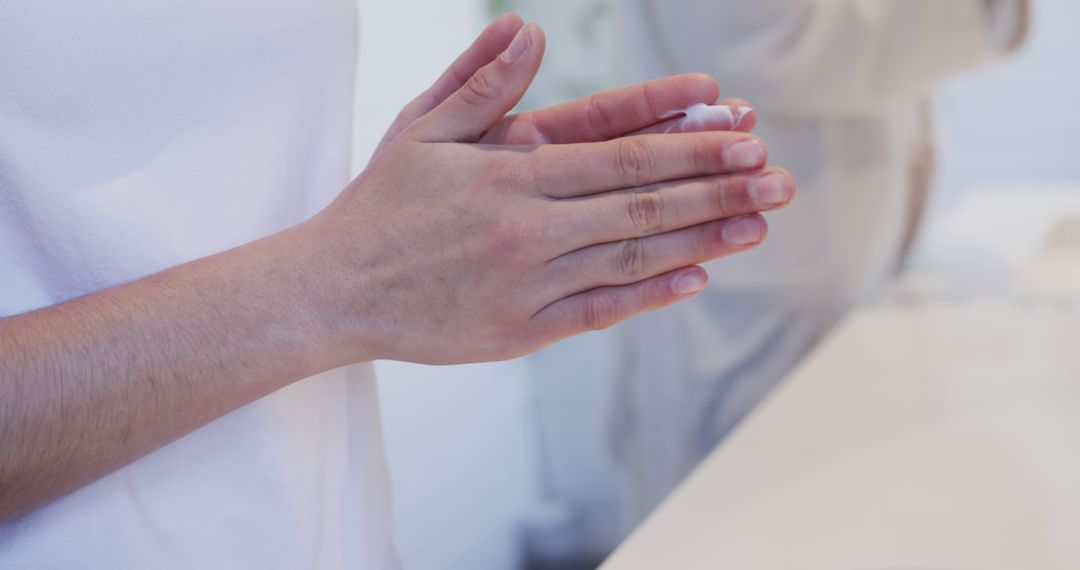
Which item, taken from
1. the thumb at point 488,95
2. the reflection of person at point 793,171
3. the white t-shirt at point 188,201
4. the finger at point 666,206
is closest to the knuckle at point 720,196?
the finger at point 666,206

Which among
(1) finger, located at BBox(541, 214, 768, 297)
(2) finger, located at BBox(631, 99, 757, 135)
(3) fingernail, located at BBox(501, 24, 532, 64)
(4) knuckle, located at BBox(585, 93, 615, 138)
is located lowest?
(1) finger, located at BBox(541, 214, 768, 297)

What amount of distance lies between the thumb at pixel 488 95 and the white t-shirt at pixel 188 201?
11cm

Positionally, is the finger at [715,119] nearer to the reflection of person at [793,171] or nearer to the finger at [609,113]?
the finger at [609,113]

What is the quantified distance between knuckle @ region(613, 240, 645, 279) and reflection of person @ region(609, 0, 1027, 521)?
63 centimetres

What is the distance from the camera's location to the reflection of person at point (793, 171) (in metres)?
1.07

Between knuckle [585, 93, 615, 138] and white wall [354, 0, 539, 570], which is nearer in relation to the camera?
knuckle [585, 93, 615, 138]

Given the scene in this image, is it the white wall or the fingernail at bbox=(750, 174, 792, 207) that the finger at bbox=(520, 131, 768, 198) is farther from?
the white wall

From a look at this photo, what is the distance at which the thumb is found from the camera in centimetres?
49

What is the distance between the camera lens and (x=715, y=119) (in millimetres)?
538

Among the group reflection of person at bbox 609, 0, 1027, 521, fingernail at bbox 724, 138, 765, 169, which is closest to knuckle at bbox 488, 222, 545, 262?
fingernail at bbox 724, 138, 765, 169

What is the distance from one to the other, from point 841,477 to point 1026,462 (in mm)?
153

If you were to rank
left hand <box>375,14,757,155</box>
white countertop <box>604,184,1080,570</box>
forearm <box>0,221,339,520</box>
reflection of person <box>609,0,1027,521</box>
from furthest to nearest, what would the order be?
reflection of person <box>609,0,1027,521</box>, white countertop <box>604,184,1080,570</box>, left hand <box>375,14,757,155</box>, forearm <box>0,221,339,520</box>

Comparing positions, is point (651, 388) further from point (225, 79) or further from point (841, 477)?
point (225, 79)

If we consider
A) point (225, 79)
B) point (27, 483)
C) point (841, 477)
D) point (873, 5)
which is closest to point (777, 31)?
point (873, 5)
